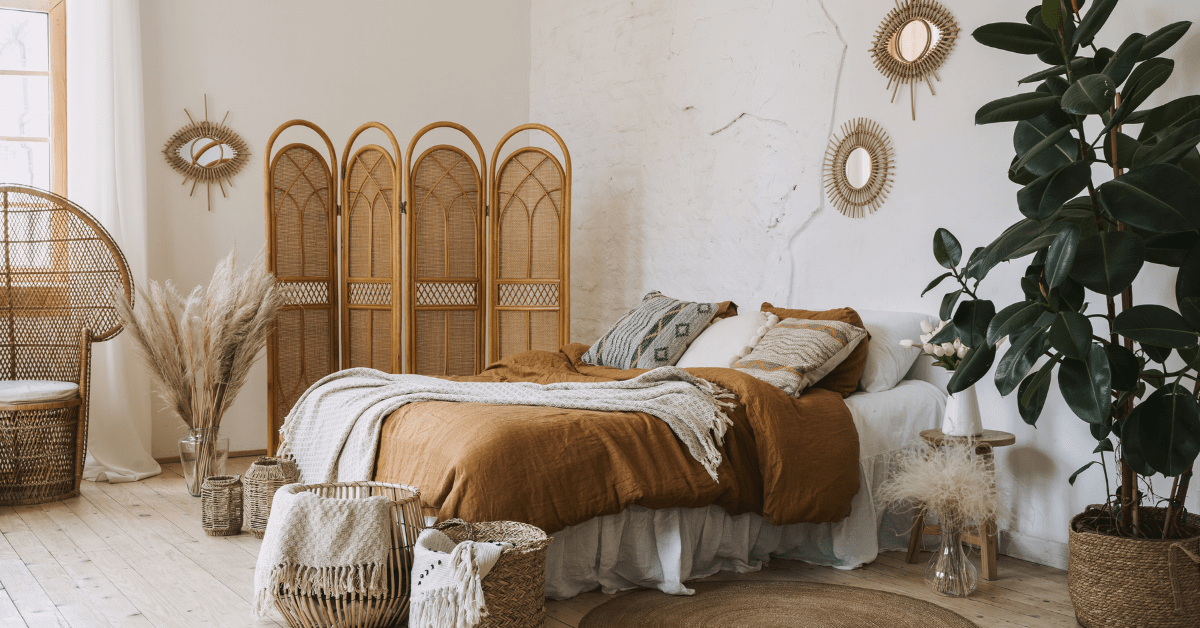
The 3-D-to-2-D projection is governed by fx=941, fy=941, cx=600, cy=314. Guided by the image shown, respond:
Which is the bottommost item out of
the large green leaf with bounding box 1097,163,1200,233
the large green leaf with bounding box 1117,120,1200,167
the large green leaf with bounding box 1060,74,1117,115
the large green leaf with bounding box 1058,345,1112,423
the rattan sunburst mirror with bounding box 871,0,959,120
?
the large green leaf with bounding box 1058,345,1112,423

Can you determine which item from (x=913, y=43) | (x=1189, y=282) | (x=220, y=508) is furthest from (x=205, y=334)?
(x=1189, y=282)

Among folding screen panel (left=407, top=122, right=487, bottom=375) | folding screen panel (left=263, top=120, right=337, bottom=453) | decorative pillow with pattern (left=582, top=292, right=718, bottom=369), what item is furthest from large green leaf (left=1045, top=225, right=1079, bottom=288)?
folding screen panel (left=263, top=120, right=337, bottom=453)

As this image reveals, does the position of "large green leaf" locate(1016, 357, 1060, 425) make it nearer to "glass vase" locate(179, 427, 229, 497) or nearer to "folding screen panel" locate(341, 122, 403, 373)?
"folding screen panel" locate(341, 122, 403, 373)

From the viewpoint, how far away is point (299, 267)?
14.8ft

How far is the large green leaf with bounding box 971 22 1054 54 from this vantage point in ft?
8.00

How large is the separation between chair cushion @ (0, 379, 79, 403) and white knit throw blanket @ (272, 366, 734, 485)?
1.24 metres

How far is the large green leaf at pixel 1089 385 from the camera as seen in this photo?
2.18m

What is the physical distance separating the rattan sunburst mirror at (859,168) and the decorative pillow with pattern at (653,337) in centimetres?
69

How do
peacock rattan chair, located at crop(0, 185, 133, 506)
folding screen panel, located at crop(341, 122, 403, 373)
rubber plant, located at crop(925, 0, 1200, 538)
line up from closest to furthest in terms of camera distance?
rubber plant, located at crop(925, 0, 1200, 538) < peacock rattan chair, located at crop(0, 185, 133, 506) < folding screen panel, located at crop(341, 122, 403, 373)

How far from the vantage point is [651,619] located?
250 cm

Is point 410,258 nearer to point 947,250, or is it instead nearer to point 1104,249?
point 947,250

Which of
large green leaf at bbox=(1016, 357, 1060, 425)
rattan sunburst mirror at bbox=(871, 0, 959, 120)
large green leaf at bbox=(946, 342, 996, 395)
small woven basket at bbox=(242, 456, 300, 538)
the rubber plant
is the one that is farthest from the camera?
rattan sunburst mirror at bbox=(871, 0, 959, 120)

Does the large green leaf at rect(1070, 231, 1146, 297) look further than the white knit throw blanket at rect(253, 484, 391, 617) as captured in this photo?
No

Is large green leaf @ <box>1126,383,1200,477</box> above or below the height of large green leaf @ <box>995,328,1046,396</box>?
below
